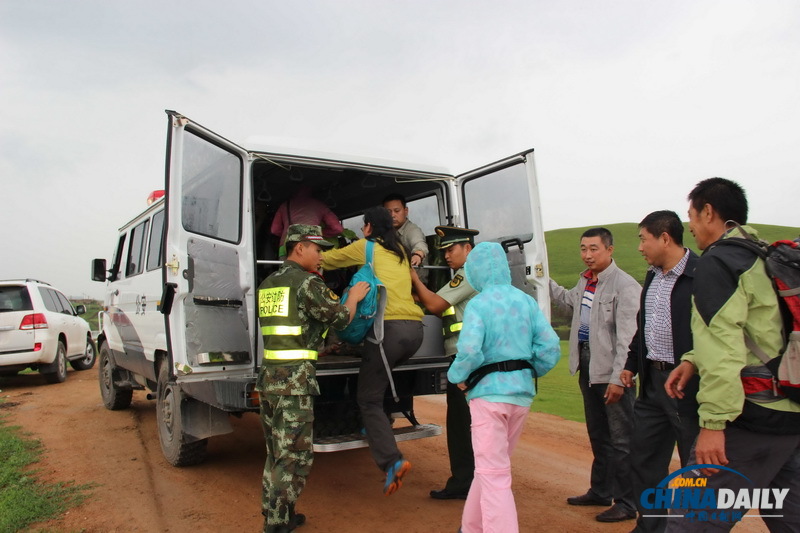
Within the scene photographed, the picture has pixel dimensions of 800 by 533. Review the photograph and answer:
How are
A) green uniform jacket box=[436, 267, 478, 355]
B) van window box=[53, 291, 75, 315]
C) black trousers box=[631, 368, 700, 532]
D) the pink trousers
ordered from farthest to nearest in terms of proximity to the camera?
1. van window box=[53, 291, 75, 315]
2. green uniform jacket box=[436, 267, 478, 355]
3. black trousers box=[631, 368, 700, 532]
4. the pink trousers

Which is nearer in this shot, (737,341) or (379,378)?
(737,341)

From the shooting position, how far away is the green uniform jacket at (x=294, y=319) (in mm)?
3561

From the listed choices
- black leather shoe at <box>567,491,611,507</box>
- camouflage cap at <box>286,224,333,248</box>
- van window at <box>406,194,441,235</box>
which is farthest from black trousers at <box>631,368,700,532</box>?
van window at <box>406,194,441,235</box>

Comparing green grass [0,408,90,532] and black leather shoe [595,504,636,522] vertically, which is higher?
green grass [0,408,90,532]

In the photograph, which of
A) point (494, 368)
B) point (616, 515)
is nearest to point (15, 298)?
point (494, 368)

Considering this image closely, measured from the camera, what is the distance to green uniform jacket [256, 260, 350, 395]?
3.56m

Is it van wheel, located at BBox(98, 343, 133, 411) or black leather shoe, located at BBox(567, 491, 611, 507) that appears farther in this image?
van wheel, located at BBox(98, 343, 133, 411)

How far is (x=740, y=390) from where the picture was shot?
2127mm

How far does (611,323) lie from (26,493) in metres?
4.63

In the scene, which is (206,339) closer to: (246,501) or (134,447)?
(246,501)

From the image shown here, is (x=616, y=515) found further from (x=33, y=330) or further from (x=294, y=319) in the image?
(x=33, y=330)

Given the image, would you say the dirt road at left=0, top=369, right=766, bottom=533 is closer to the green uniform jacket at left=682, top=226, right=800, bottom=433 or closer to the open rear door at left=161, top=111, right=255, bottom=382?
the open rear door at left=161, top=111, right=255, bottom=382

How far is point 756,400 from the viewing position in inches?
86.0

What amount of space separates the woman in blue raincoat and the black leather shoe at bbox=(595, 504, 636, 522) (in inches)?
49.7
